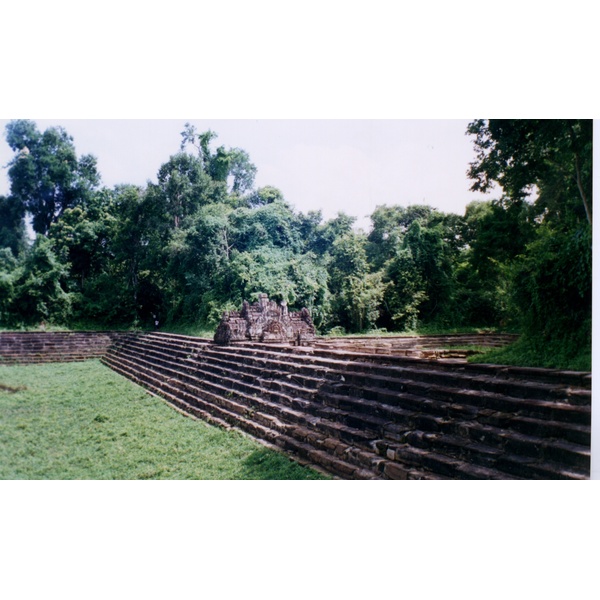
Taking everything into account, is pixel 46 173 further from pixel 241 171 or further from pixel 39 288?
pixel 241 171

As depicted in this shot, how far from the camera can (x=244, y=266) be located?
755 cm

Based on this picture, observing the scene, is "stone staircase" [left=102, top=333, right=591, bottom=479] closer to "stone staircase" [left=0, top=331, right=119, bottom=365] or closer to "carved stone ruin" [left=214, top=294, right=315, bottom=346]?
"carved stone ruin" [left=214, top=294, right=315, bottom=346]

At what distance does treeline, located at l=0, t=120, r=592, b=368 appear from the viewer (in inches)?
139

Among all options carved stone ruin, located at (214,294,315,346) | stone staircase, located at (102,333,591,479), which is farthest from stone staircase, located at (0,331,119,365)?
carved stone ruin, located at (214,294,315,346)

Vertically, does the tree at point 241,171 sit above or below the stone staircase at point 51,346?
above

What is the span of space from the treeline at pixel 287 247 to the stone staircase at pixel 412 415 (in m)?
0.81

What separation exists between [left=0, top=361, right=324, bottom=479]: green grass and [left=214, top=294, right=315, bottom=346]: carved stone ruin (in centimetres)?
213

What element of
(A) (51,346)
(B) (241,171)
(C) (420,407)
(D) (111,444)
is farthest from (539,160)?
(A) (51,346)

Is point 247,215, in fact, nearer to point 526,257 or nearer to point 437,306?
point 437,306

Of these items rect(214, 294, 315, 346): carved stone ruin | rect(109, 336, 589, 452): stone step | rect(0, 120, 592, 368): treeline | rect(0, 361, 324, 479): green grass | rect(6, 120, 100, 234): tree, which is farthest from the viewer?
rect(214, 294, 315, 346): carved stone ruin

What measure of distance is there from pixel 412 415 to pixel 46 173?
4932 mm

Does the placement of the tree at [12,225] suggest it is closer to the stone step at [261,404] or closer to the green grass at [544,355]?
the stone step at [261,404]

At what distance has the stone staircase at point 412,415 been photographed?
2541 millimetres

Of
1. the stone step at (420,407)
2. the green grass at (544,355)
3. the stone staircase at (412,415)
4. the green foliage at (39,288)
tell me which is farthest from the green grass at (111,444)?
the green grass at (544,355)
